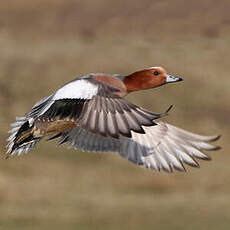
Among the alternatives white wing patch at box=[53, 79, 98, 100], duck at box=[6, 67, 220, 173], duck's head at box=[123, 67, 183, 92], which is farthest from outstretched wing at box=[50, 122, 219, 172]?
white wing patch at box=[53, 79, 98, 100]

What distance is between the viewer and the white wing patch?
19.3 feet

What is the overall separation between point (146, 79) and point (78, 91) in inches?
31.4

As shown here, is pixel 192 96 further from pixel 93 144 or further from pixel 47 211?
pixel 93 144

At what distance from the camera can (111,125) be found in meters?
5.74

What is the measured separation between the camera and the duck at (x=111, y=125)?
18.9 ft

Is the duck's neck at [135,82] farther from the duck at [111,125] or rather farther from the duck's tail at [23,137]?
the duck's tail at [23,137]

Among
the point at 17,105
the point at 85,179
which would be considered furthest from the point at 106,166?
the point at 17,105

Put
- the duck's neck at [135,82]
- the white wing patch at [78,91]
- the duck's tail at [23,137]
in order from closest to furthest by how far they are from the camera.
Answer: the white wing patch at [78,91]
the duck's tail at [23,137]
the duck's neck at [135,82]

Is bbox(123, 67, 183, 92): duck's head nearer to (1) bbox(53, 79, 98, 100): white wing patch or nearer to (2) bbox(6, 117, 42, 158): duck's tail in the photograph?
(1) bbox(53, 79, 98, 100): white wing patch

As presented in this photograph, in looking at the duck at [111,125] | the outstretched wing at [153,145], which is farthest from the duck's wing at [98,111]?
the outstretched wing at [153,145]

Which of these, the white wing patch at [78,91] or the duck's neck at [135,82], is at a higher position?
the duck's neck at [135,82]

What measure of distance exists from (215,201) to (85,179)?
7.70 ft

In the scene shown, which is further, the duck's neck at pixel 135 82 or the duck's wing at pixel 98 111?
the duck's neck at pixel 135 82

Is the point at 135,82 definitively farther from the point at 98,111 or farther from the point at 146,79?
the point at 98,111
